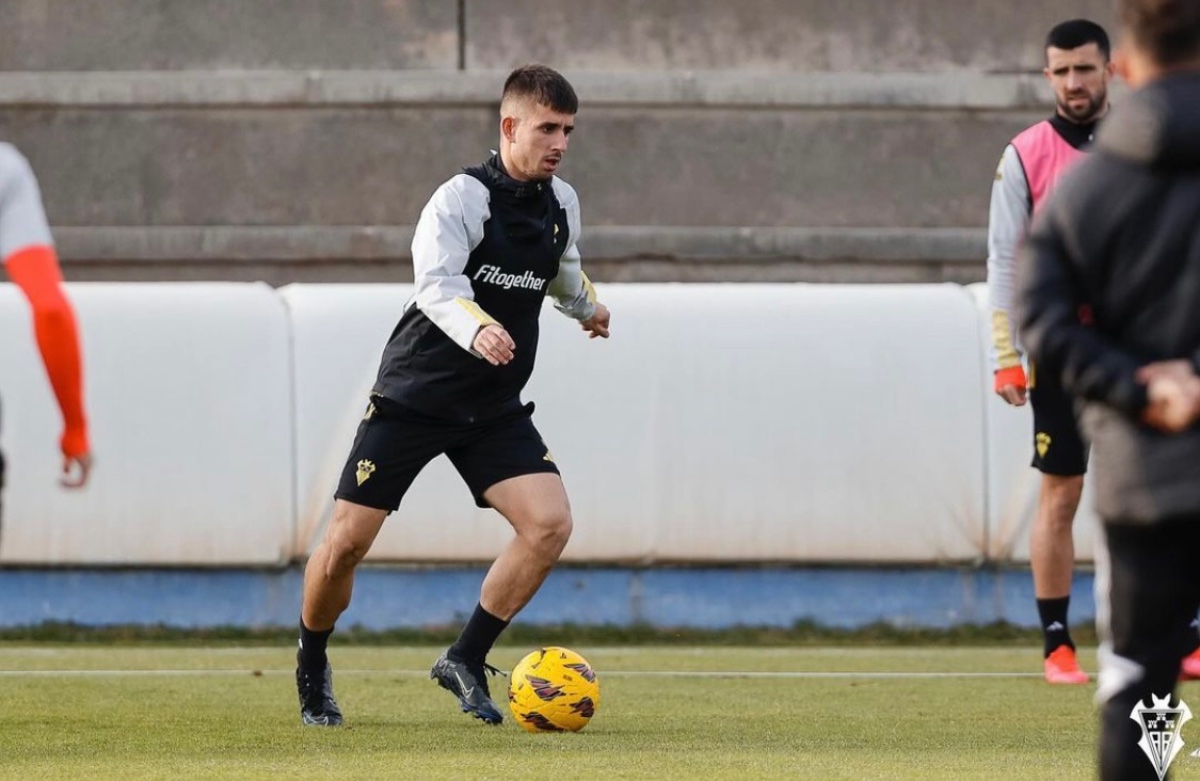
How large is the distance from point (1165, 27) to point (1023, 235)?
462 cm

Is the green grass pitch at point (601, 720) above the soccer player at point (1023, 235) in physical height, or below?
below

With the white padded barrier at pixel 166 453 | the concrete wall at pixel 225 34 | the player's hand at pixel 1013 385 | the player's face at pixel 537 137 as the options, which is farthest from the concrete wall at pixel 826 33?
the player's face at pixel 537 137

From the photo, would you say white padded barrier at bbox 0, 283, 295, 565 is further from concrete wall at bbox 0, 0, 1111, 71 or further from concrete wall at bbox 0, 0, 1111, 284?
concrete wall at bbox 0, 0, 1111, 71

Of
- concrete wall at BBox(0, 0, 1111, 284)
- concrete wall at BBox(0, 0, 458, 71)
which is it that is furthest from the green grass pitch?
concrete wall at BBox(0, 0, 458, 71)

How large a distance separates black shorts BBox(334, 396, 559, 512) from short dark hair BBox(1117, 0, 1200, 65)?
11.6 ft

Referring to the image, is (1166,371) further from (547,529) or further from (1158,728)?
(547,529)

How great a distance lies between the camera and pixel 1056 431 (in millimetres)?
8219

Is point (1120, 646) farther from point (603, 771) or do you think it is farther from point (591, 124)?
point (591, 124)

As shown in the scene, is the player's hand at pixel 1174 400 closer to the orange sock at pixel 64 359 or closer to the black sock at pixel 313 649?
the orange sock at pixel 64 359

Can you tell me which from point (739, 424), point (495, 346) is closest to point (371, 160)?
point (739, 424)

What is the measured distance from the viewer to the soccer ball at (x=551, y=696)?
22.3ft

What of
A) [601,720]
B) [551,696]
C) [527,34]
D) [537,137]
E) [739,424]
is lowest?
[601,720]

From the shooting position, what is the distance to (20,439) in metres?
11.0

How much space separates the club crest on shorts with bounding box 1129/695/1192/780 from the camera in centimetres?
384
